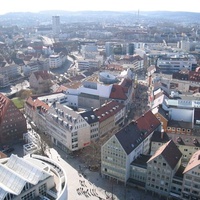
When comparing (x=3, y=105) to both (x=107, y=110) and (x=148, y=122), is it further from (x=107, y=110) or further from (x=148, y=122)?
(x=148, y=122)

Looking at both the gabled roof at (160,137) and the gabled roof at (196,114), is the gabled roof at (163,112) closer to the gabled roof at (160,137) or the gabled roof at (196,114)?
the gabled roof at (196,114)

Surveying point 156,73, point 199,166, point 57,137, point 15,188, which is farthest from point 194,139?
point 156,73

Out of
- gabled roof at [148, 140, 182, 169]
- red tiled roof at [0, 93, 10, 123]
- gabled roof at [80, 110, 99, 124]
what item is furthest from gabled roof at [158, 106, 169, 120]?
red tiled roof at [0, 93, 10, 123]

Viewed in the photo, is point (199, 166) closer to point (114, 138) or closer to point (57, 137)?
point (114, 138)

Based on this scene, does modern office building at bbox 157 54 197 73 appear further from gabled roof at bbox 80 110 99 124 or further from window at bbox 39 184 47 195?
window at bbox 39 184 47 195

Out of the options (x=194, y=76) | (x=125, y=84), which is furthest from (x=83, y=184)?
(x=194, y=76)

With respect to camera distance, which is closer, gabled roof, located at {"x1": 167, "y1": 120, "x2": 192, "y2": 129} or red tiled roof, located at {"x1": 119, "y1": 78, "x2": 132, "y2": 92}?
gabled roof, located at {"x1": 167, "y1": 120, "x2": 192, "y2": 129}
